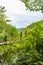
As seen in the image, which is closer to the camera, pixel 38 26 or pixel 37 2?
pixel 38 26

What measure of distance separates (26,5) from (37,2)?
1.18 feet

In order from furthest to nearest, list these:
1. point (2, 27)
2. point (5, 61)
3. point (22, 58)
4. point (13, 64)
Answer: point (2, 27) < point (5, 61) < point (13, 64) < point (22, 58)

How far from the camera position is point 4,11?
6.88 meters

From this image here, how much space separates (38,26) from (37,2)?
7.00ft

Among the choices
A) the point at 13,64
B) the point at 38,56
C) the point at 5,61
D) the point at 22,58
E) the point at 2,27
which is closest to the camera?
the point at 38,56

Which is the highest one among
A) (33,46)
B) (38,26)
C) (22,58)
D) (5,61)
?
(38,26)

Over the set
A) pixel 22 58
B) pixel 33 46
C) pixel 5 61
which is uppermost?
pixel 33 46

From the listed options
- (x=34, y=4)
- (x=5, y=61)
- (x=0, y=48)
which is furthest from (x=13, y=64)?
(x=34, y=4)

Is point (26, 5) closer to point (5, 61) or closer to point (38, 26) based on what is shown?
point (5, 61)

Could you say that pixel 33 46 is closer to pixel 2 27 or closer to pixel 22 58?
pixel 22 58

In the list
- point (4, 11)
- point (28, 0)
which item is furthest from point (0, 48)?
point (28, 0)

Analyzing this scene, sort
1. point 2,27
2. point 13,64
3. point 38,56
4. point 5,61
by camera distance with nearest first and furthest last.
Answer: point 38,56, point 13,64, point 5,61, point 2,27

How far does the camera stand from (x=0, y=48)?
6.68 metres

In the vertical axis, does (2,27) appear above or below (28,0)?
below
